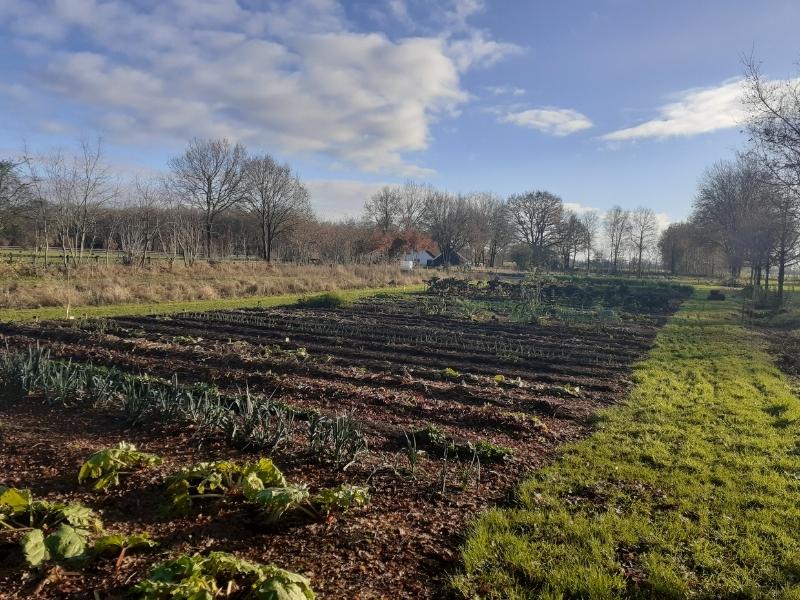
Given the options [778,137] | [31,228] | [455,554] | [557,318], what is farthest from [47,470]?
[31,228]

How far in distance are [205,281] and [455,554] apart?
23.2 meters

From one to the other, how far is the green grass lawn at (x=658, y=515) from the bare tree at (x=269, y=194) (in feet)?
134

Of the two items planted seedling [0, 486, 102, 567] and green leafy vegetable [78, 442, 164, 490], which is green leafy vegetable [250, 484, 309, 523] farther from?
green leafy vegetable [78, 442, 164, 490]

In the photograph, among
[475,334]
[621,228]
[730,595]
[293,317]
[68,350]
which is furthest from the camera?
[621,228]

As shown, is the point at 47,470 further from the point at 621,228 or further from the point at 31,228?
the point at 621,228

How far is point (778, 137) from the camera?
51.2ft

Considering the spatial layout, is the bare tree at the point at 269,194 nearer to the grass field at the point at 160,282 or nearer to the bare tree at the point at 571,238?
the grass field at the point at 160,282

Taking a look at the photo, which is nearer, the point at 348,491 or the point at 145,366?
the point at 348,491

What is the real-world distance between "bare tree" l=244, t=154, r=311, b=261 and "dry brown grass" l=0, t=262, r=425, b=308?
14878mm

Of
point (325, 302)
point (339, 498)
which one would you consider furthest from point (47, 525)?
point (325, 302)

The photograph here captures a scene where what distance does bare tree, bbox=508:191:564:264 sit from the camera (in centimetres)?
7188

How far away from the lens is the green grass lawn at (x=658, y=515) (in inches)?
132

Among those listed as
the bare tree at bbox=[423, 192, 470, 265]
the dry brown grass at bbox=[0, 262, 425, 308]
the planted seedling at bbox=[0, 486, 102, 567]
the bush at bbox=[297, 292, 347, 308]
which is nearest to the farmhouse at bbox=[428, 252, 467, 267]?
the bare tree at bbox=[423, 192, 470, 265]

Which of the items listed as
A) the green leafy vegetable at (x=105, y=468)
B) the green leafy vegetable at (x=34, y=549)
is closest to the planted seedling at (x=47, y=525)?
the green leafy vegetable at (x=34, y=549)
